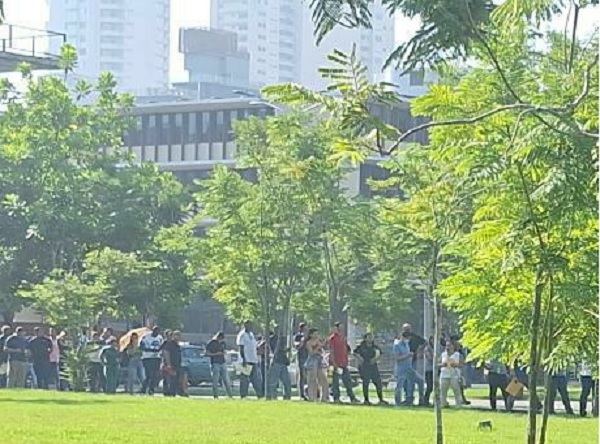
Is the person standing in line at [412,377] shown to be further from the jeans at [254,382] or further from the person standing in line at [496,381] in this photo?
the jeans at [254,382]

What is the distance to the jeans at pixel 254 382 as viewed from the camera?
37219 millimetres

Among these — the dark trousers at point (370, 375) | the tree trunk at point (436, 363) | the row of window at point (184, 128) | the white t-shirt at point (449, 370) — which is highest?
the row of window at point (184, 128)

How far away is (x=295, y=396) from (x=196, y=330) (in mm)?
40983

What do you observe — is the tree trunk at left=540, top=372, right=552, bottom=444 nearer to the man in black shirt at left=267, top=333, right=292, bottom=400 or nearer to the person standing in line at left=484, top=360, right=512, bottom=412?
the person standing in line at left=484, top=360, right=512, bottom=412

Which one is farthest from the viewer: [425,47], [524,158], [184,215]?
[184,215]

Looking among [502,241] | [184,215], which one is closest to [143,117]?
[184,215]

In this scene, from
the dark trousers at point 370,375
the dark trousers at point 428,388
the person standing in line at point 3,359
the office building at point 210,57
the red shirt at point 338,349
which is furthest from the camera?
the office building at point 210,57

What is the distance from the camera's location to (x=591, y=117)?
35.7ft

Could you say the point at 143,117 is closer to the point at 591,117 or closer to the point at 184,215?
the point at 184,215

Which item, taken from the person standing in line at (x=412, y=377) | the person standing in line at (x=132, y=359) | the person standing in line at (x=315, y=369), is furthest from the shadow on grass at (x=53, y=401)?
the person standing in line at (x=132, y=359)

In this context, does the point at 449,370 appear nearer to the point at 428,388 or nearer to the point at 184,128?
the point at 428,388

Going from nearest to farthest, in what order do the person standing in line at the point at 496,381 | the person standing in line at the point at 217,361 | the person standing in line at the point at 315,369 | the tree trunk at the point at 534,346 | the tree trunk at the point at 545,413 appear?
the tree trunk at the point at 534,346 → the tree trunk at the point at 545,413 → the person standing in line at the point at 496,381 → the person standing in line at the point at 315,369 → the person standing in line at the point at 217,361

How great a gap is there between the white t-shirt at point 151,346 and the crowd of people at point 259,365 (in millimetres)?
22

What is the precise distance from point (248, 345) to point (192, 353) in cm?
853
